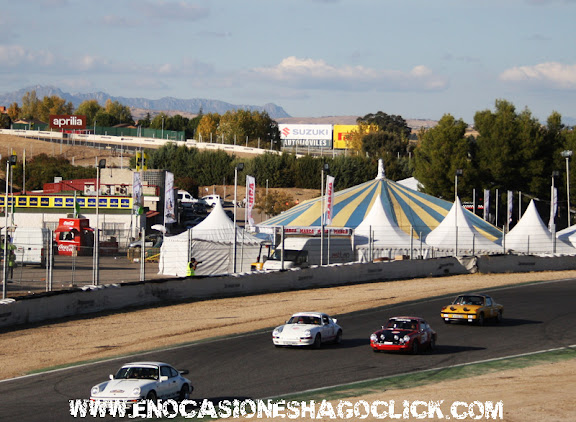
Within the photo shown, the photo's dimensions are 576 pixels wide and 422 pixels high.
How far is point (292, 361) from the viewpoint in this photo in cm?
2009

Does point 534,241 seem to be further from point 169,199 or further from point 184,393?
point 184,393

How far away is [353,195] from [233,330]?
35183mm

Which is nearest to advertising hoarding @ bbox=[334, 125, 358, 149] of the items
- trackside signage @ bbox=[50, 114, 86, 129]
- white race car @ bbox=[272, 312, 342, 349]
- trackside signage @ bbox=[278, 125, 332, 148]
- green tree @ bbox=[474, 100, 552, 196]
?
trackside signage @ bbox=[278, 125, 332, 148]

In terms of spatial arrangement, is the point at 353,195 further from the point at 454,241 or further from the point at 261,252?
the point at 261,252

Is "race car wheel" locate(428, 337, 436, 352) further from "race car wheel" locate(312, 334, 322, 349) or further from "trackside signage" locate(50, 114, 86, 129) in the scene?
"trackside signage" locate(50, 114, 86, 129)

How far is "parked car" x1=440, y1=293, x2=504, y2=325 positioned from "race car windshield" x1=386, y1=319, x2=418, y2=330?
564cm

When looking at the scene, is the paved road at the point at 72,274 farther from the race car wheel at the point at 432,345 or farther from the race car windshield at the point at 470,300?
the race car windshield at the point at 470,300

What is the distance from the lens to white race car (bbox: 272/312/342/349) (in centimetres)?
2175

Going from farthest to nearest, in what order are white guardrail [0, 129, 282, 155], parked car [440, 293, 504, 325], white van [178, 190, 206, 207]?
white guardrail [0, 129, 282, 155], white van [178, 190, 206, 207], parked car [440, 293, 504, 325]

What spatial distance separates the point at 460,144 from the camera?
86.8 m

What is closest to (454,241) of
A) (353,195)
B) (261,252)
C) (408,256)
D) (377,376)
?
(408,256)

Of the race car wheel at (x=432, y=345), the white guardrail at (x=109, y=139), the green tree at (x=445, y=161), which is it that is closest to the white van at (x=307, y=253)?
the race car wheel at (x=432, y=345)

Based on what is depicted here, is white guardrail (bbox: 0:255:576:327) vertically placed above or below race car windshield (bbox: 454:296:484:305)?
below

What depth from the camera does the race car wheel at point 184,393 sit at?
15312 millimetres
